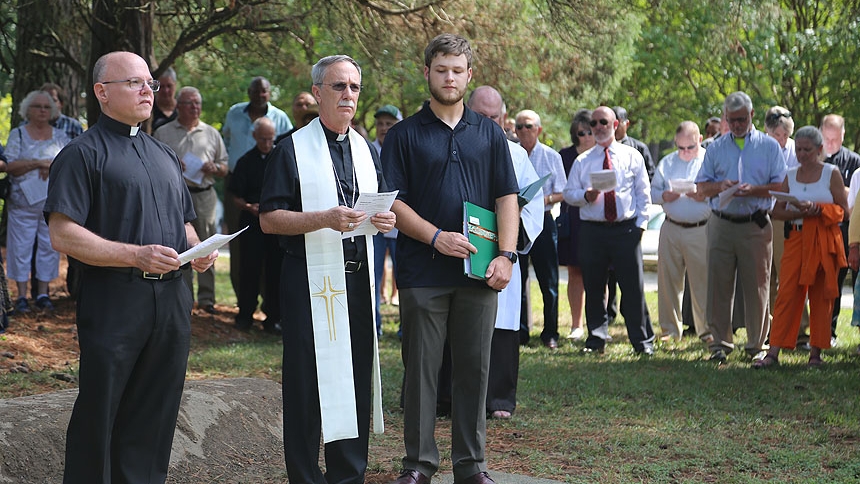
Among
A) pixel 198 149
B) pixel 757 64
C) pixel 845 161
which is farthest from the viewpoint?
pixel 757 64

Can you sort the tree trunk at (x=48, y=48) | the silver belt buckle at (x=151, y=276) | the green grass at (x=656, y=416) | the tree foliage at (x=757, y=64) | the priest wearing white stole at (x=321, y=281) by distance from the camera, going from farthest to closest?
1. the tree foliage at (x=757, y=64)
2. the tree trunk at (x=48, y=48)
3. the green grass at (x=656, y=416)
4. the priest wearing white stole at (x=321, y=281)
5. the silver belt buckle at (x=151, y=276)

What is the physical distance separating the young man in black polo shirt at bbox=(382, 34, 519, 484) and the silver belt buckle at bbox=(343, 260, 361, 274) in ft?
1.40

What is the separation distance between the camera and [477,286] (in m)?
5.85

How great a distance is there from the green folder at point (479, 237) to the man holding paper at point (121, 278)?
1500 millimetres

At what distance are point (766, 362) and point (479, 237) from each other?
16.2 ft

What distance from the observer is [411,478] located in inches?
227

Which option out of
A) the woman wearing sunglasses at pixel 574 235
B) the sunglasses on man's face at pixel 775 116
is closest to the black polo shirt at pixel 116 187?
the woman wearing sunglasses at pixel 574 235

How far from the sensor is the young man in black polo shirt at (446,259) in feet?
19.1

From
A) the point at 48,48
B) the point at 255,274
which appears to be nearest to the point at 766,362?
→ the point at 255,274

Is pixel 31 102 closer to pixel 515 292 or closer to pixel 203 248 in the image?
pixel 515 292

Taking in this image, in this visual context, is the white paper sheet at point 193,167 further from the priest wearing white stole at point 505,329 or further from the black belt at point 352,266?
the black belt at point 352,266

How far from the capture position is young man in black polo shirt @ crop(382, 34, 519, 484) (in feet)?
19.1

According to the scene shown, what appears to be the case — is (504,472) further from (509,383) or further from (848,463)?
(848,463)

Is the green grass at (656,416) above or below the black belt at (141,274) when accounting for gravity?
below
